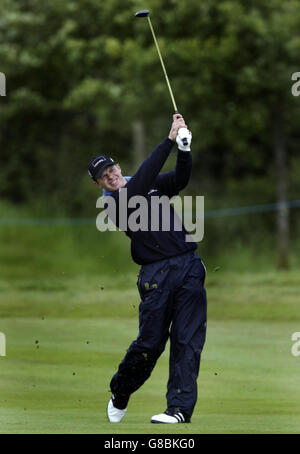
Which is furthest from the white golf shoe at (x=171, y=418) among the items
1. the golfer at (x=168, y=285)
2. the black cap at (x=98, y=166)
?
the black cap at (x=98, y=166)

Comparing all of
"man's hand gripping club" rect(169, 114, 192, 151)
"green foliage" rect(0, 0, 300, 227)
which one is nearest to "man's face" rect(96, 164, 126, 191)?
"man's hand gripping club" rect(169, 114, 192, 151)

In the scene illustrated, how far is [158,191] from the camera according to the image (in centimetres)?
764

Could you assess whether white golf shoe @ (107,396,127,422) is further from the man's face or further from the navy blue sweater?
the man's face

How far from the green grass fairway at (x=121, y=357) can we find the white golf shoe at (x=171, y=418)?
0.10 metres

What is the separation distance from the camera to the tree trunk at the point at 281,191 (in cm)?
Answer: 2158

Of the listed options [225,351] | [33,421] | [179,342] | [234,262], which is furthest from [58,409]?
[234,262]

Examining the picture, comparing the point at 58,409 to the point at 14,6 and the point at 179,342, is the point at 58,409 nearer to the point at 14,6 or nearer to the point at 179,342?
the point at 179,342

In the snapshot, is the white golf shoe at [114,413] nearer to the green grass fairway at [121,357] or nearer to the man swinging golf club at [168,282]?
A: the green grass fairway at [121,357]

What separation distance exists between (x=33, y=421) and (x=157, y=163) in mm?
2051

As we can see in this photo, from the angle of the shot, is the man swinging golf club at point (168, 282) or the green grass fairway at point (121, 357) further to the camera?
the green grass fairway at point (121, 357)

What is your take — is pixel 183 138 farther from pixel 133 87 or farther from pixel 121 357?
pixel 133 87

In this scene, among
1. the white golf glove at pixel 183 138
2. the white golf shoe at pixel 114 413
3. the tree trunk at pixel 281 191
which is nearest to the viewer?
the white golf glove at pixel 183 138
